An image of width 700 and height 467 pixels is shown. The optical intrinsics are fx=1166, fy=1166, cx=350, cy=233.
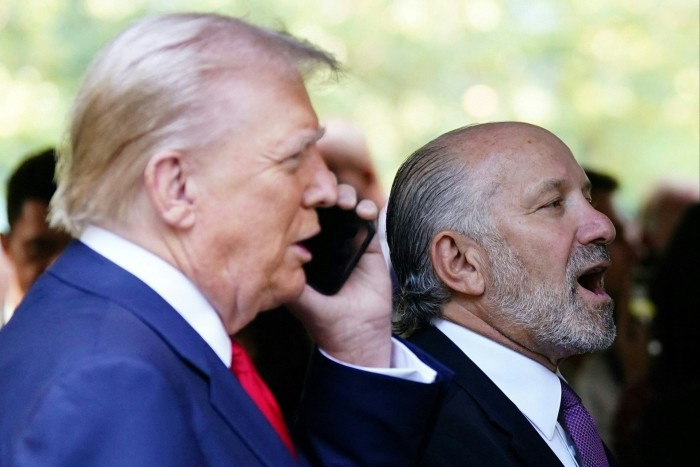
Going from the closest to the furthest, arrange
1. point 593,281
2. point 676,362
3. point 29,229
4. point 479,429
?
point 479,429
point 593,281
point 29,229
point 676,362

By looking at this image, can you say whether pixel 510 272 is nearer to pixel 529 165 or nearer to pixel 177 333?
pixel 529 165

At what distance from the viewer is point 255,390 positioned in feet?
6.44

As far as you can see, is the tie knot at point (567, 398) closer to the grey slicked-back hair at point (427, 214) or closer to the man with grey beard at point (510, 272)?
the man with grey beard at point (510, 272)

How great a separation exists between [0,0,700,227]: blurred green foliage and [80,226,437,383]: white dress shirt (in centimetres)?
658

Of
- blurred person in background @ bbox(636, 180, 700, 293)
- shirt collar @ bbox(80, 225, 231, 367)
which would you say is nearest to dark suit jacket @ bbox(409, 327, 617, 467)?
shirt collar @ bbox(80, 225, 231, 367)

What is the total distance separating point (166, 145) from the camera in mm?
1715

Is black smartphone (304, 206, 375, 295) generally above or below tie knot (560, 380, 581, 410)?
above

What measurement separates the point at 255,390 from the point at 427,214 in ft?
3.12

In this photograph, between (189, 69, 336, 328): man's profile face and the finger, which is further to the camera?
the finger

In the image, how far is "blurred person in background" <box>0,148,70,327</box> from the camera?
3.88m

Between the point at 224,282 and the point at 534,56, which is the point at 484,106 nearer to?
the point at 534,56

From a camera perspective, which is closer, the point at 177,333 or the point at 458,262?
the point at 177,333

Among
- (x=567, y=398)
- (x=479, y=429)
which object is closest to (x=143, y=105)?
(x=479, y=429)

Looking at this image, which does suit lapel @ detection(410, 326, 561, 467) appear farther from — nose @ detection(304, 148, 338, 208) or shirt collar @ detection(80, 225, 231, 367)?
shirt collar @ detection(80, 225, 231, 367)
